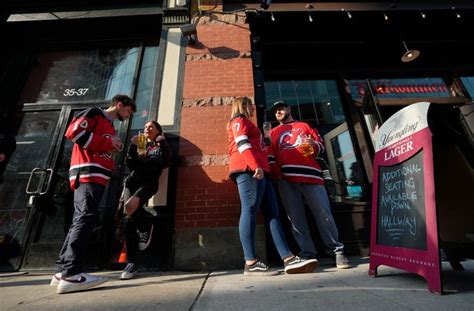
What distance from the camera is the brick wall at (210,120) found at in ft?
11.7

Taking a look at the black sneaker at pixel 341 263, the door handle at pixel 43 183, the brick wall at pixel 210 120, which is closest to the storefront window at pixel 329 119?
the brick wall at pixel 210 120

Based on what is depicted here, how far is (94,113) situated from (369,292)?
115 inches

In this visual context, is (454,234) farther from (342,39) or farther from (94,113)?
(342,39)

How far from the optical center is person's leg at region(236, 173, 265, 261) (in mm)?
2766

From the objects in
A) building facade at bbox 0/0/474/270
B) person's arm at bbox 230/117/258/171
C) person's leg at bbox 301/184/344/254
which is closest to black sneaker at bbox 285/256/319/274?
person's leg at bbox 301/184/344/254

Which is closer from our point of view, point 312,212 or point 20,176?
point 312,212

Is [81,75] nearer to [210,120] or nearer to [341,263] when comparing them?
[210,120]

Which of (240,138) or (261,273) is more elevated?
(240,138)

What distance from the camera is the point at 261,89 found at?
14.2 ft

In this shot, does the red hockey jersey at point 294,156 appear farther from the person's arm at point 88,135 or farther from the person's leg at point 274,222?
the person's arm at point 88,135

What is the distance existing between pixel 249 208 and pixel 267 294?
105 centimetres

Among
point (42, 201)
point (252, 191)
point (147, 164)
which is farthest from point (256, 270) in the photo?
point (42, 201)

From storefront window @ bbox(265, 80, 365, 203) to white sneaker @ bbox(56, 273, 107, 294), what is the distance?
3.43m

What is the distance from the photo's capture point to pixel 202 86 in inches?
168
